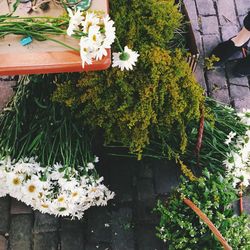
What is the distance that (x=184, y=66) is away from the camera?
2.42 meters

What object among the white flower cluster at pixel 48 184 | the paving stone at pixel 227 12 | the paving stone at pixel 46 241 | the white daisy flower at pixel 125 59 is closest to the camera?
the white daisy flower at pixel 125 59

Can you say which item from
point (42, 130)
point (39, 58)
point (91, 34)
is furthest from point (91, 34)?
point (42, 130)

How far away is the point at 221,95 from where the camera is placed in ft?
11.2

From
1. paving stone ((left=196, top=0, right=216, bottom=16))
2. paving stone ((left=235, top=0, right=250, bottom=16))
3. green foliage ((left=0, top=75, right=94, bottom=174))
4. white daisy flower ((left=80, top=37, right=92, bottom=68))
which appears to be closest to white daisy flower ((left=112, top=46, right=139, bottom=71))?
white daisy flower ((left=80, top=37, right=92, bottom=68))

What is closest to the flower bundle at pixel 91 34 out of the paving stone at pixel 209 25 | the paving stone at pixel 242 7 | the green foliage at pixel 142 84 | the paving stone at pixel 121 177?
the green foliage at pixel 142 84

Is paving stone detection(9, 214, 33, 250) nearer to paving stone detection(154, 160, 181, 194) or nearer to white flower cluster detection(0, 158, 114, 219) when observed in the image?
white flower cluster detection(0, 158, 114, 219)

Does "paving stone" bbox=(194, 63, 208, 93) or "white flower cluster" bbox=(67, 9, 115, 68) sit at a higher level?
"white flower cluster" bbox=(67, 9, 115, 68)

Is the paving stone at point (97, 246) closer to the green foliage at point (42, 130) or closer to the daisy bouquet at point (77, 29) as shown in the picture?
the green foliage at point (42, 130)

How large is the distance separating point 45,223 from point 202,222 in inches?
38.7

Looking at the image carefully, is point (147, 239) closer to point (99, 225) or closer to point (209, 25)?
point (99, 225)

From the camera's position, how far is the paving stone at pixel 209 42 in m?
3.52

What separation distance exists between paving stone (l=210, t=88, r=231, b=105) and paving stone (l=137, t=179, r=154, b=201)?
0.78 m

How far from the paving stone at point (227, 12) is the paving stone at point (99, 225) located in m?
1.68

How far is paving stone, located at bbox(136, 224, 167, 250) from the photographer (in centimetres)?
289
